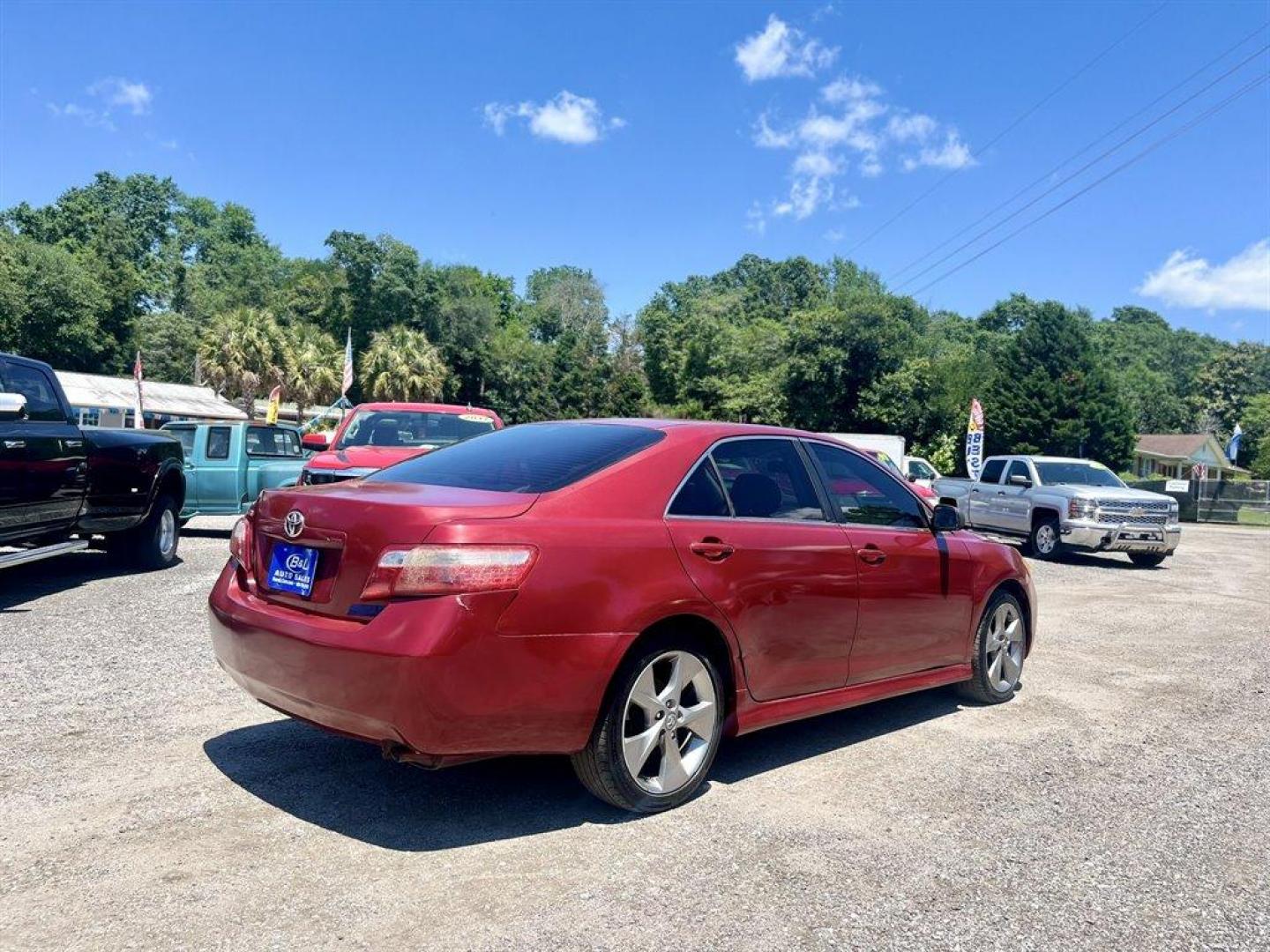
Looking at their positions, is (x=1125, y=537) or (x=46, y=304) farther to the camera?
(x=46, y=304)

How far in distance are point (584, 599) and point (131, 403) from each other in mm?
42670

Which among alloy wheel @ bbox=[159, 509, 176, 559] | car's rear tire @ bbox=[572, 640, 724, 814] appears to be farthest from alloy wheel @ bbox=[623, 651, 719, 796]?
alloy wheel @ bbox=[159, 509, 176, 559]

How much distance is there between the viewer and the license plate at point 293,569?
3.67m

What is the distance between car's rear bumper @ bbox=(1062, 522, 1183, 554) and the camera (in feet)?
49.1

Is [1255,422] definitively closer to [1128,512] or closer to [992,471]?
[992,471]

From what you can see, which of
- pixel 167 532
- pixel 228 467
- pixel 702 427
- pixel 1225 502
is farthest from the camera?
pixel 1225 502

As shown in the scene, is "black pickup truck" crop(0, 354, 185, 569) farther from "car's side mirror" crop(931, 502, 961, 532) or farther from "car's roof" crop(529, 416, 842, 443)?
"car's side mirror" crop(931, 502, 961, 532)

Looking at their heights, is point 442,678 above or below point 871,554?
below

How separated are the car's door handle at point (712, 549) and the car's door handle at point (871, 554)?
100 cm

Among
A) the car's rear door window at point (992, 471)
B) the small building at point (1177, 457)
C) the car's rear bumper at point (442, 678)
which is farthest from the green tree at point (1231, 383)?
the car's rear bumper at point (442, 678)

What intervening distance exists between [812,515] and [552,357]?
206 ft

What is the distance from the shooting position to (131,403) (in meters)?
40.4

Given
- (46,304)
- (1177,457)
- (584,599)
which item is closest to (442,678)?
(584,599)

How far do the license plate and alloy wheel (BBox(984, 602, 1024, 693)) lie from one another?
13.3ft
